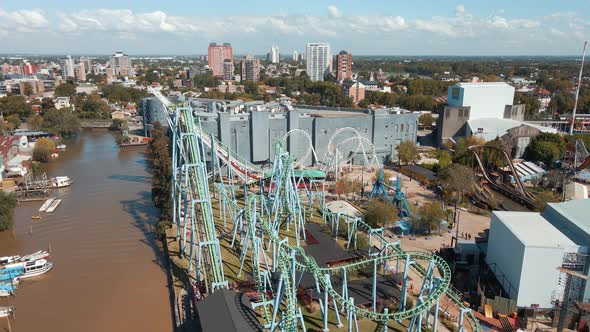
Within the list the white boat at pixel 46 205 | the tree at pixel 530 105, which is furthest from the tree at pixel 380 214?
the tree at pixel 530 105

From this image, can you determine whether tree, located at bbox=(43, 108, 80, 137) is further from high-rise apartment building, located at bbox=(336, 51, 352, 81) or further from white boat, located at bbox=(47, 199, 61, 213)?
high-rise apartment building, located at bbox=(336, 51, 352, 81)

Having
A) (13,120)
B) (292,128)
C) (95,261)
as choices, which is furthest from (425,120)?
(13,120)

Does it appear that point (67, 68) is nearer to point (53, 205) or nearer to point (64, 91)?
point (64, 91)

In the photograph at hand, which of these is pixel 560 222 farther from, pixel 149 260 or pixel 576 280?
pixel 149 260

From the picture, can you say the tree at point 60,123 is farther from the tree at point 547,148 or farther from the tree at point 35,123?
the tree at point 547,148

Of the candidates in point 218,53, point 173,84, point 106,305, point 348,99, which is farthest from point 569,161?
point 218,53
